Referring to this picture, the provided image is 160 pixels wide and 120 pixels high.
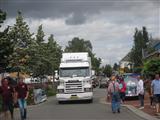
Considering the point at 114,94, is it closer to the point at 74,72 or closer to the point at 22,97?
the point at 22,97

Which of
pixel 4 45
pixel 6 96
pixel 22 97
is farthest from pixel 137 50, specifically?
pixel 6 96

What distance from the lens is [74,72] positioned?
3278 cm

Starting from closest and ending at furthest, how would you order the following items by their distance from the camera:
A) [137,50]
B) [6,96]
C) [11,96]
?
[6,96] → [11,96] → [137,50]

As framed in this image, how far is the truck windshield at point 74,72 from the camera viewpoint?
32.8m

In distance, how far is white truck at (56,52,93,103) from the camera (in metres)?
32.0

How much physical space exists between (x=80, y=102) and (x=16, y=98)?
14.7 metres

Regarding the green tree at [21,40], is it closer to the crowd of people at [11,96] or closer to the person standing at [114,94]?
the person standing at [114,94]

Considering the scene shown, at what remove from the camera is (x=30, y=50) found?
46.3 meters

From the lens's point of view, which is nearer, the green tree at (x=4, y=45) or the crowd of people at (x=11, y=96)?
the crowd of people at (x=11, y=96)

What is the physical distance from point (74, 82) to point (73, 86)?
27 centimetres

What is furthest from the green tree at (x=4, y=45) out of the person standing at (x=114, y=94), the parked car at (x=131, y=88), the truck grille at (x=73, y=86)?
the person standing at (x=114, y=94)

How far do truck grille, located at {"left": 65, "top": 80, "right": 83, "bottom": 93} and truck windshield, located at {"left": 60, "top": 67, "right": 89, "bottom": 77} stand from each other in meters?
0.79

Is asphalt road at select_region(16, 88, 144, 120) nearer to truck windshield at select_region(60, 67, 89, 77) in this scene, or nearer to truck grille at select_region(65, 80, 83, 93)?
truck grille at select_region(65, 80, 83, 93)

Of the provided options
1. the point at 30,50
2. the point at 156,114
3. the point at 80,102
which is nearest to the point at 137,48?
the point at 30,50
